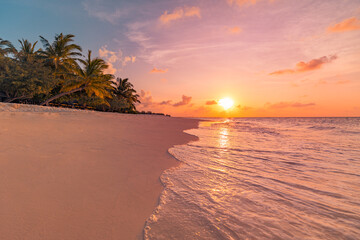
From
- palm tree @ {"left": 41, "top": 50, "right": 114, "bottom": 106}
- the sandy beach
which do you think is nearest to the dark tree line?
palm tree @ {"left": 41, "top": 50, "right": 114, "bottom": 106}

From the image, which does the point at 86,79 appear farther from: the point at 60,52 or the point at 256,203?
the point at 256,203

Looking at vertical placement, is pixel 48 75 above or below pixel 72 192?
above

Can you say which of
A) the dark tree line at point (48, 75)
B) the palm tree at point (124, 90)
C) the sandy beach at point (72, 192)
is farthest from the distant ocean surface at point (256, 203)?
the palm tree at point (124, 90)

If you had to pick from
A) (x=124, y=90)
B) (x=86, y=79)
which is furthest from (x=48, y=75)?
(x=124, y=90)

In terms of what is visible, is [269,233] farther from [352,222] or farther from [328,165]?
[328,165]

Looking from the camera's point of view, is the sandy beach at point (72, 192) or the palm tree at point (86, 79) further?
the palm tree at point (86, 79)

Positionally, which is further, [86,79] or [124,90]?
[124,90]

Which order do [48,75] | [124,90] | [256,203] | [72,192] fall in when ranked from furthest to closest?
[124,90] → [48,75] → [256,203] → [72,192]

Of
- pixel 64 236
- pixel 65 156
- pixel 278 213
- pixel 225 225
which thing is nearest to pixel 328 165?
pixel 278 213

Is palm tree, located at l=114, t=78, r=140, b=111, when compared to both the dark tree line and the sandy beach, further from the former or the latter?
the sandy beach

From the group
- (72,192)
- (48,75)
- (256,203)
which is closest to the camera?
(72,192)

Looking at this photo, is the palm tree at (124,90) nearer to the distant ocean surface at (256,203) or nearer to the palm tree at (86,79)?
the palm tree at (86,79)

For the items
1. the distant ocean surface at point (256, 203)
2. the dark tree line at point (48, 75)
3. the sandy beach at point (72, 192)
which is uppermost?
the dark tree line at point (48, 75)

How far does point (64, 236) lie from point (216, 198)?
5.82 feet
